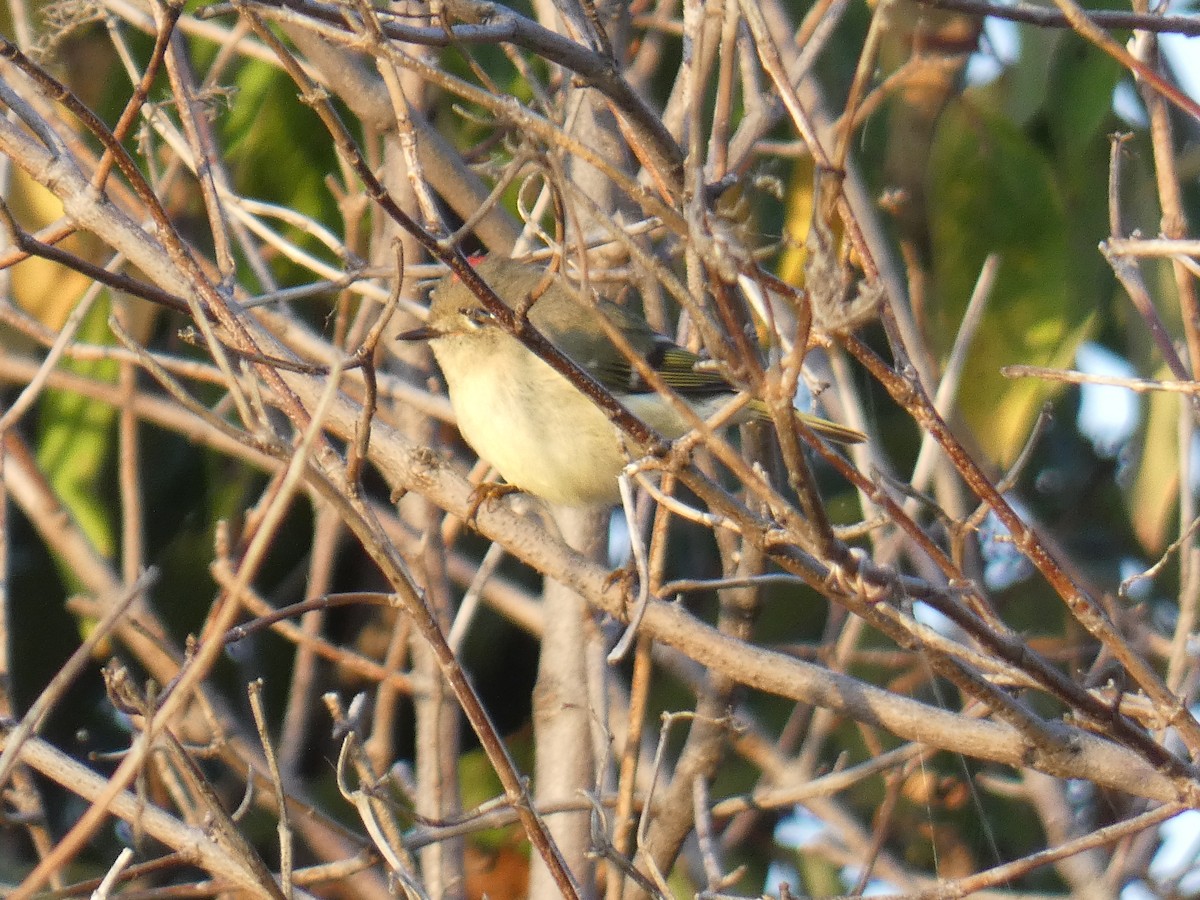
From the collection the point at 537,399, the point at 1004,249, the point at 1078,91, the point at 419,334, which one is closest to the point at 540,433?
the point at 537,399

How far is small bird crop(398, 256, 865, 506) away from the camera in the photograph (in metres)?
3.09

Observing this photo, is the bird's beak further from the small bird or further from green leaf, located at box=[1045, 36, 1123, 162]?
green leaf, located at box=[1045, 36, 1123, 162]

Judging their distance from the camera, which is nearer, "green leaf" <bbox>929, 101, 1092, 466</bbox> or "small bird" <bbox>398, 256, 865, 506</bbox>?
"green leaf" <bbox>929, 101, 1092, 466</bbox>

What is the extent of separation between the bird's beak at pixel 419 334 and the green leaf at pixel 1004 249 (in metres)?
1.15

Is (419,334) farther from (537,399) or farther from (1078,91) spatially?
(1078,91)

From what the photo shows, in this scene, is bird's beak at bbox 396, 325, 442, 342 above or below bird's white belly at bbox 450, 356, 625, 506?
above

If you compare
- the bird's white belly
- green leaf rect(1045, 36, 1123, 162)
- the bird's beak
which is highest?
green leaf rect(1045, 36, 1123, 162)

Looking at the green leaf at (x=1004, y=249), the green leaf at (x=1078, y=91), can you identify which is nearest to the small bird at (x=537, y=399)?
the green leaf at (x=1004, y=249)

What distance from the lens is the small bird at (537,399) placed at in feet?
10.2

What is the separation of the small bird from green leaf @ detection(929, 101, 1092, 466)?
312 millimetres

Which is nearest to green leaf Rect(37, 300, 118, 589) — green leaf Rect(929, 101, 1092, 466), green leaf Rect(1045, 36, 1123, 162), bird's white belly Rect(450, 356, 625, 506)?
bird's white belly Rect(450, 356, 625, 506)

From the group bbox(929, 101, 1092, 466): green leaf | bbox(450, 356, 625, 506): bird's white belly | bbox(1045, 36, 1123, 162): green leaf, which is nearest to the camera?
bbox(1045, 36, 1123, 162): green leaf

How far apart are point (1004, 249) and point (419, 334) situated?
1301 mm

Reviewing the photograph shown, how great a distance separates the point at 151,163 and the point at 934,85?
5.56ft
